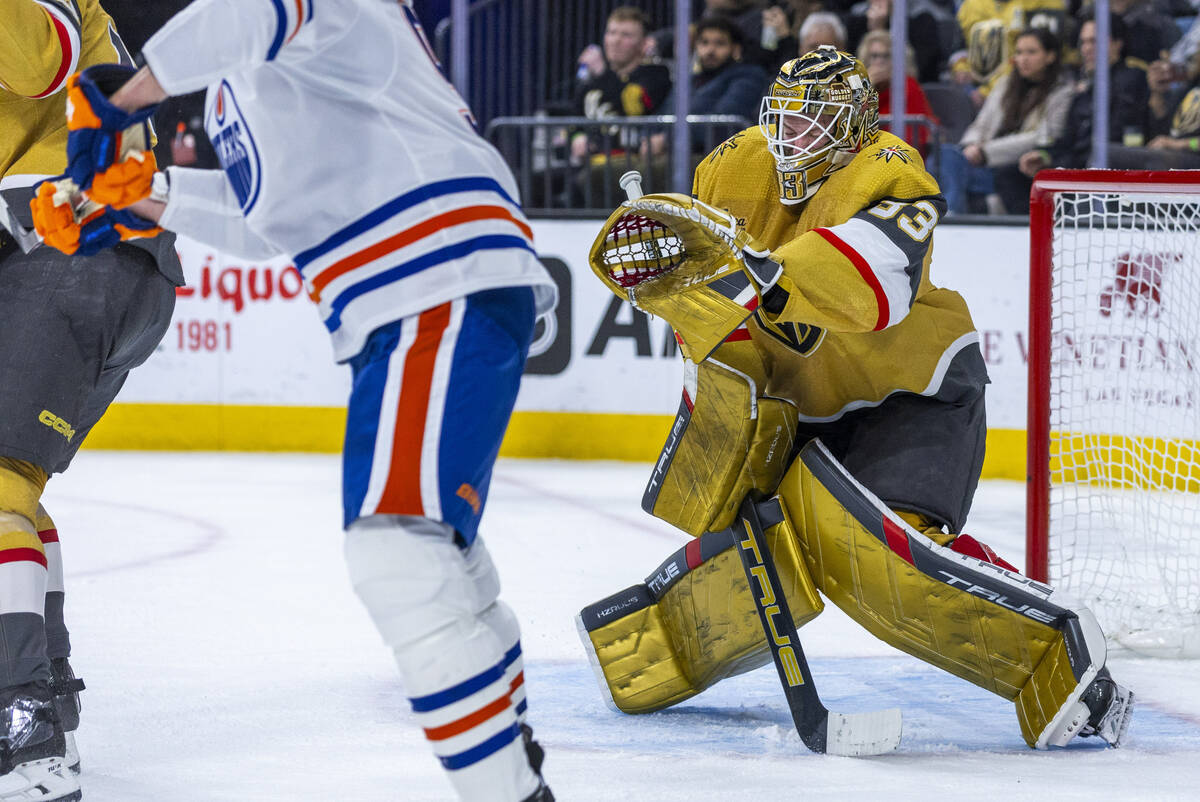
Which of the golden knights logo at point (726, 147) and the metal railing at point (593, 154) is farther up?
the golden knights logo at point (726, 147)

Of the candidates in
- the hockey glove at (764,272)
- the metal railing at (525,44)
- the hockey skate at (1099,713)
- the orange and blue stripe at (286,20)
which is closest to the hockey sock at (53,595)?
the orange and blue stripe at (286,20)

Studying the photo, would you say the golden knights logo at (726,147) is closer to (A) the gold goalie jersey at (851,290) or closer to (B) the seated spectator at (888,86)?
(A) the gold goalie jersey at (851,290)

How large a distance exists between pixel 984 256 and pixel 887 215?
3.31 m

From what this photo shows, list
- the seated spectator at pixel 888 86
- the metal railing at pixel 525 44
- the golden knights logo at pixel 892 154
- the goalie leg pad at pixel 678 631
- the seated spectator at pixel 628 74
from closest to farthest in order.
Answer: the golden knights logo at pixel 892 154, the goalie leg pad at pixel 678 631, the seated spectator at pixel 888 86, the seated spectator at pixel 628 74, the metal railing at pixel 525 44

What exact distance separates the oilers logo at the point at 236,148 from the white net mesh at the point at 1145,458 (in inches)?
76.1

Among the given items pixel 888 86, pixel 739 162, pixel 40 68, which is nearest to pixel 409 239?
pixel 40 68

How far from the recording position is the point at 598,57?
652 centimetres

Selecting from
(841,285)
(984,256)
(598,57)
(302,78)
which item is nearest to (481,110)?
(598,57)

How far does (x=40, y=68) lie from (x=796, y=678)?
1.37 metres

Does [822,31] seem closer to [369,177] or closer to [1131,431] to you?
[1131,431]

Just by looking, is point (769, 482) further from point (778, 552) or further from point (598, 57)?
point (598, 57)

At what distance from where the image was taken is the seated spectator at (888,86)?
18.9 ft

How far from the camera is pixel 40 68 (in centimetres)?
199

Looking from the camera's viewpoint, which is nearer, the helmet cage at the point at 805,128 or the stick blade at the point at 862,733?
the stick blade at the point at 862,733
